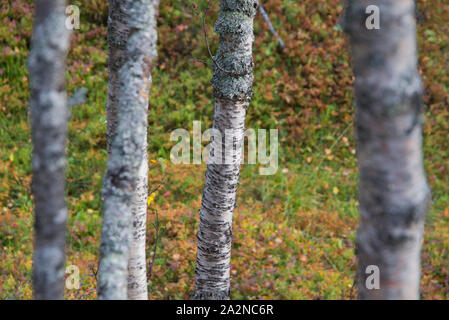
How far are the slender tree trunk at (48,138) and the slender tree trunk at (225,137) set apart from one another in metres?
2.19

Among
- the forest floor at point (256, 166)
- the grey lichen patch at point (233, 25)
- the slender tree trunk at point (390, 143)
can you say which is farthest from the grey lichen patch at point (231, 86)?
the slender tree trunk at point (390, 143)

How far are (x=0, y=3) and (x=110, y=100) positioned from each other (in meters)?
8.98

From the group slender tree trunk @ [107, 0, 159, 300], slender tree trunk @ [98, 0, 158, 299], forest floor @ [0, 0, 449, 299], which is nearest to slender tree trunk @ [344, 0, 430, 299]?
slender tree trunk @ [98, 0, 158, 299]

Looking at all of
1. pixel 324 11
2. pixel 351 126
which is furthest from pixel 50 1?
pixel 324 11

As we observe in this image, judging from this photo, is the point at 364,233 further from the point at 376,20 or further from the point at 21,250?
the point at 21,250

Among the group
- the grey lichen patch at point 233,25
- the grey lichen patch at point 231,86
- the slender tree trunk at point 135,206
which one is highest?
the grey lichen patch at point 233,25

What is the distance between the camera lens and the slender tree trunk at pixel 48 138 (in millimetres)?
1800

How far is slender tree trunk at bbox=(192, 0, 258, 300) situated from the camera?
151 inches

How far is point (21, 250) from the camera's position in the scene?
19.5 feet

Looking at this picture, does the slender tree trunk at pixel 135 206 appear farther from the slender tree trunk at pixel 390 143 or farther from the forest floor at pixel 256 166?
the slender tree trunk at pixel 390 143

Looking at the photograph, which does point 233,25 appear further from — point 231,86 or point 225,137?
point 225,137

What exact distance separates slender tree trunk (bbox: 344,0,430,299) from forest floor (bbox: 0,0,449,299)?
254cm

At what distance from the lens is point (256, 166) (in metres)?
8.39

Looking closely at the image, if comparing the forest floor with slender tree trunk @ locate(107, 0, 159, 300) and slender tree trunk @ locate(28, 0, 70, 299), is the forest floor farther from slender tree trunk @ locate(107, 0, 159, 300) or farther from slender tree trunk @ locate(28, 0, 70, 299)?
slender tree trunk @ locate(28, 0, 70, 299)
